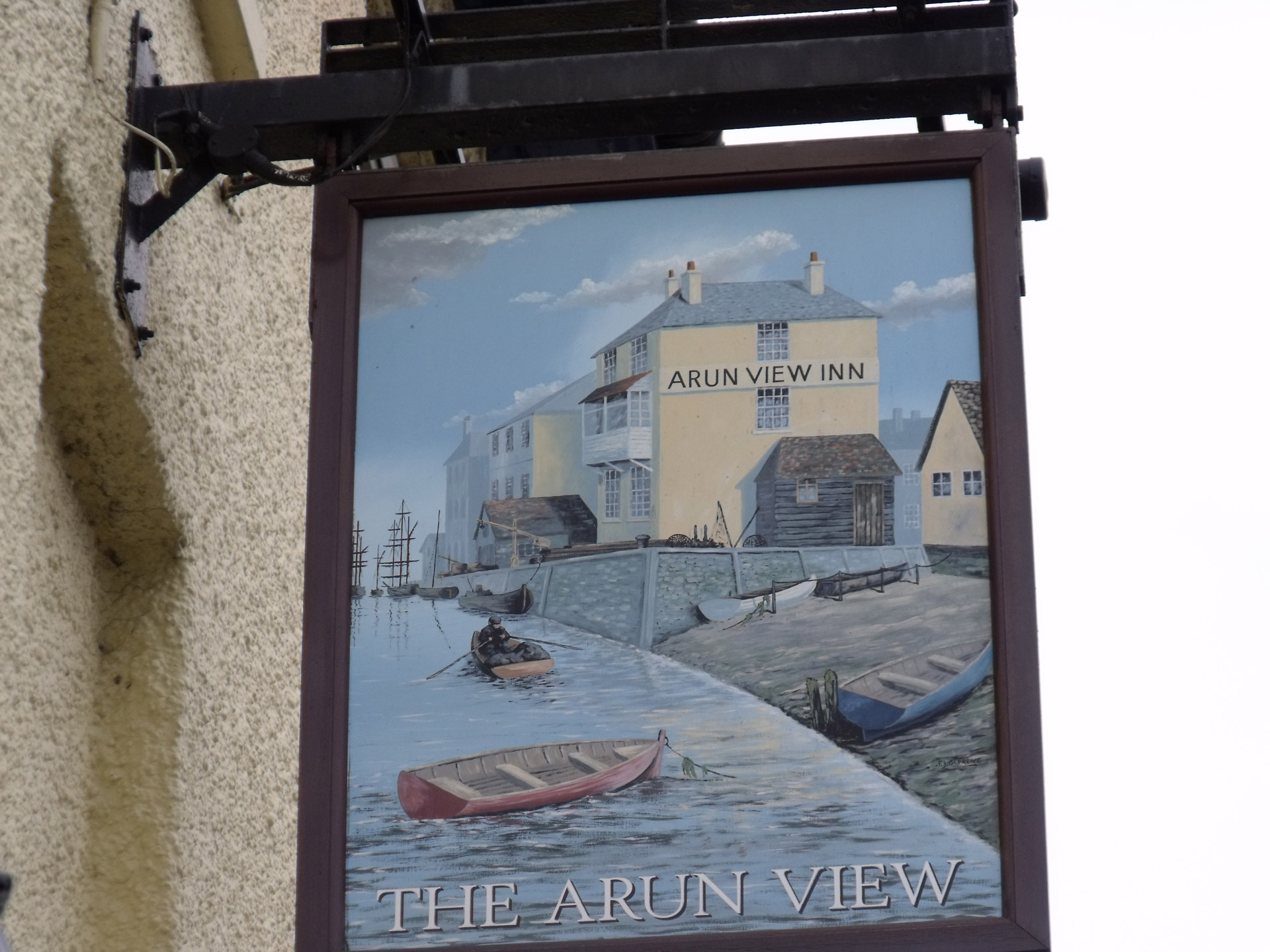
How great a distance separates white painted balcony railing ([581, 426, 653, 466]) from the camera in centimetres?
241

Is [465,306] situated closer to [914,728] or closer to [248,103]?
[248,103]

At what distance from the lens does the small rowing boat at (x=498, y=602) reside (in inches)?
96.1

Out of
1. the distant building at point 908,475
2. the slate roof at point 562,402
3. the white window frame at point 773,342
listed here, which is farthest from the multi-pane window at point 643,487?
the distant building at point 908,475

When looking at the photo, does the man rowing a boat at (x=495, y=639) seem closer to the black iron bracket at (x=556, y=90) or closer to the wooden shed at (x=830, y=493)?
the wooden shed at (x=830, y=493)

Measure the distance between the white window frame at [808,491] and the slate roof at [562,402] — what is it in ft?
1.28

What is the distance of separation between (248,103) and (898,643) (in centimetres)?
141

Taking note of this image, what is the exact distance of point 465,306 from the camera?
101 inches

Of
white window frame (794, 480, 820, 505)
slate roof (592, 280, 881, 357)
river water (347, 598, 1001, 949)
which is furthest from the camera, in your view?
slate roof (592, 280, 881, 357)

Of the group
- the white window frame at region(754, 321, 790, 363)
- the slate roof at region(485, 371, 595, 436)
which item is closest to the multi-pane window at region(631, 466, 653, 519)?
the slate roof at region(485, 371, 595, 436)

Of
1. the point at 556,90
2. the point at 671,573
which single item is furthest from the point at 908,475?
the point at 556,90

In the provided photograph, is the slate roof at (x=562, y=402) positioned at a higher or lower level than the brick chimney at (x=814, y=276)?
lower

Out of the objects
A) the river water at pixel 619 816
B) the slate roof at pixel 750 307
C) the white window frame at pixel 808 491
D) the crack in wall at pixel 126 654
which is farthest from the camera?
the crack in wall at pixel 126 654

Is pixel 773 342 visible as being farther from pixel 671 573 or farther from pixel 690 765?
pixel 690 765
